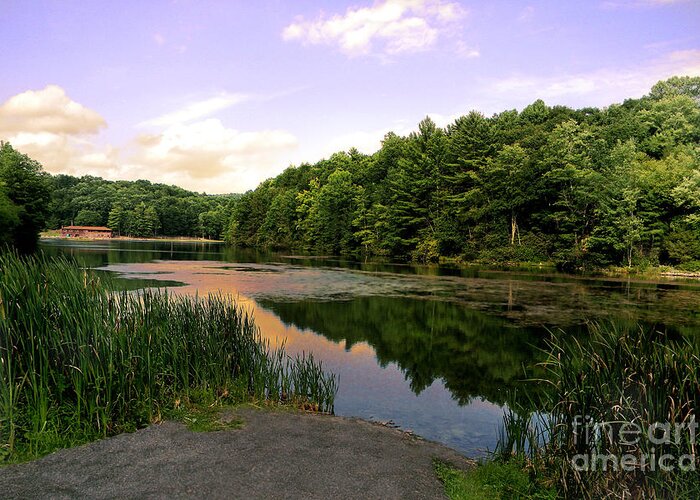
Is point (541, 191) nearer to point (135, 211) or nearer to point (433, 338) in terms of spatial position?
point (433, 338)

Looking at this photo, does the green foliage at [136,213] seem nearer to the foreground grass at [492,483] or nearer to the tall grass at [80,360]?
the tall grass at [80,360]

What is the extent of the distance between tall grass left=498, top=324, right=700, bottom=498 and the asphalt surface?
164 cm

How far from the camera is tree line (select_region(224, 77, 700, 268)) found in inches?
1480

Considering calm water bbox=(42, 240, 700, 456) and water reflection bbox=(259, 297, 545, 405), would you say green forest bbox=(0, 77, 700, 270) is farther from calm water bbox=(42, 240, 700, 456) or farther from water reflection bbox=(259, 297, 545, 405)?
water reflection bbox=(259, 297, 545, 405)

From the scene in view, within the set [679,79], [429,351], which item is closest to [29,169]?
[429,351]

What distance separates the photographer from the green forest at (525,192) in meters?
37.7

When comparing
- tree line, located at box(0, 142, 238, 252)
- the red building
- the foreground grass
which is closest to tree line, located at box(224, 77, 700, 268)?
the foreground grass

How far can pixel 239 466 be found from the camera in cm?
584

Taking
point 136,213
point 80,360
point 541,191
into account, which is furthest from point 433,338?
point 136,213

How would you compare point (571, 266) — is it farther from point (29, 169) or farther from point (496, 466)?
point (29, 169)

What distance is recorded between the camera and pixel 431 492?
5.50 metres

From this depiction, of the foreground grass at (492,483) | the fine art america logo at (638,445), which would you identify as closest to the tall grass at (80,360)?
the foreground grass at (492,483)

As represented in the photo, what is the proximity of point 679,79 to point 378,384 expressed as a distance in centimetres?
7024

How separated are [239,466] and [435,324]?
12.7m
